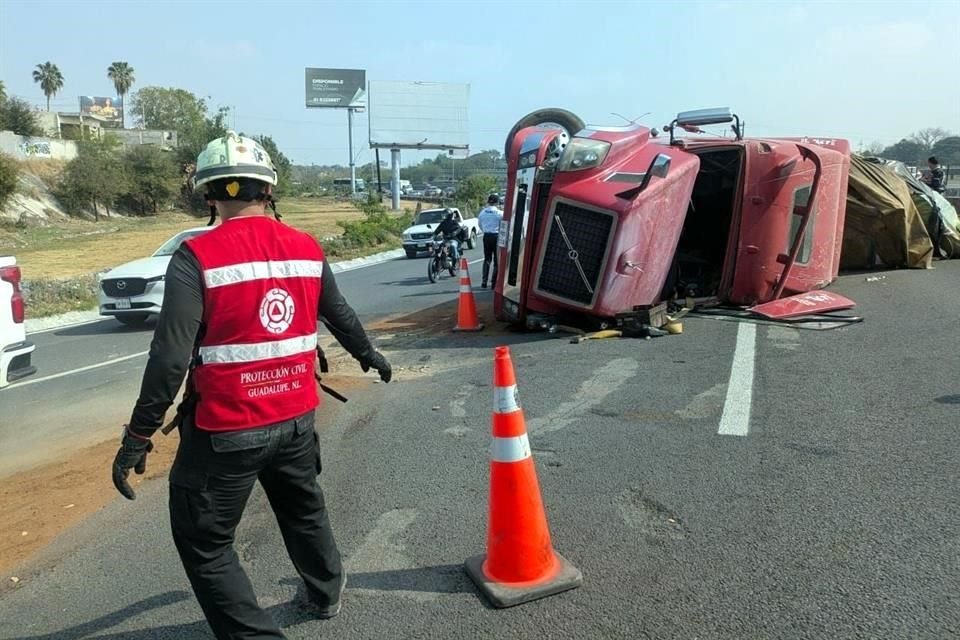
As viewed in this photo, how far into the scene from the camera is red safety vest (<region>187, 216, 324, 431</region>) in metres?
2.74

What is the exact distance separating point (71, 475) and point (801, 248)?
884 cm

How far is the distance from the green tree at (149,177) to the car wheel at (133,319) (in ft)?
187

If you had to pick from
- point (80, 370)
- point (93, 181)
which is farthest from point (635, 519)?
point (93, 181)

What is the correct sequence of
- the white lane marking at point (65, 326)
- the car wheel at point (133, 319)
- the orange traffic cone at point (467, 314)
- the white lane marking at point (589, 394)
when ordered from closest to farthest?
the white lane marking at point (589, 394), the orange traffic cone at point (467, 314), the car wheel at point (133, 319), the white lane marking at point (65, 326)

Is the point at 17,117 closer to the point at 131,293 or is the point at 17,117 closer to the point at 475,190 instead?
the point at 475,190

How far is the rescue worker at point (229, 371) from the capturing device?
271cm

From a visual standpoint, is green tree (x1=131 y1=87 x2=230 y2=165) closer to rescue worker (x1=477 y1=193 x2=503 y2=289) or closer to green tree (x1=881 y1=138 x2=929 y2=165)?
green tree (x1=881 y1=138 x2=929 y2=165)

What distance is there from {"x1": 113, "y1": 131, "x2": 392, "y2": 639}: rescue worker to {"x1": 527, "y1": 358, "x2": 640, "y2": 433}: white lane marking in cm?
306

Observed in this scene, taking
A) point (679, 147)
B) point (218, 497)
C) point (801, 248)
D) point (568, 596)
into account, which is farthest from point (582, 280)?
point (218, 497)

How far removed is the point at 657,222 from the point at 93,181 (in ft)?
197

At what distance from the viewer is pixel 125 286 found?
12.9 metres

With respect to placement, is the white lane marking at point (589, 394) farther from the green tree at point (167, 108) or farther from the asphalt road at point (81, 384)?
the green tree at point (167, 108)

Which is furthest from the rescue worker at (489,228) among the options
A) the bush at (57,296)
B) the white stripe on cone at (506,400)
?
the white stripe on cone at (506,400)

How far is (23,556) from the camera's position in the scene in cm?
419
